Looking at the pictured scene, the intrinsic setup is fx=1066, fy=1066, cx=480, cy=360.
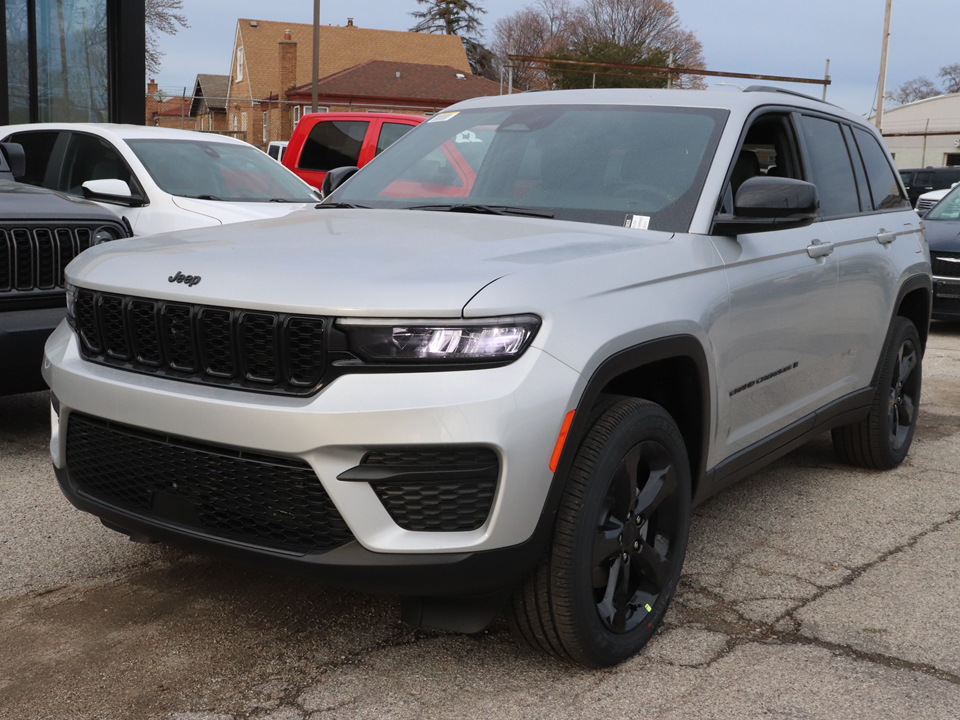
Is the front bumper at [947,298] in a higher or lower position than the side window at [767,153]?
lower

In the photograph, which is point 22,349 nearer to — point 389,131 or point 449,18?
point 389,131

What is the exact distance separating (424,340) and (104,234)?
349cm

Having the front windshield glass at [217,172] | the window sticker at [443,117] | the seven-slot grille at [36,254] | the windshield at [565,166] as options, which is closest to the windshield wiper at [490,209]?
the windshield at [565,166]

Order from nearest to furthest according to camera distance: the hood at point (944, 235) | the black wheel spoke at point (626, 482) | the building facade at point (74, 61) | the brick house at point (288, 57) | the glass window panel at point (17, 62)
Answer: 1. the black wheel spoke at point (626, 482)
2. the hood at point (944, 235)
3. the glass window panel at point (17, 62)
4. the building facade at point (74, 61)
5. the brick house at point (288, 57)

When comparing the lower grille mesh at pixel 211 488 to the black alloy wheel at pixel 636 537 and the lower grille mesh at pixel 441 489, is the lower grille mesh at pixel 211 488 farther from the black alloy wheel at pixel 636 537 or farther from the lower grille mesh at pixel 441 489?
the black alloy wheel at pixel 636 537

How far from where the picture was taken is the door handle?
166 inches

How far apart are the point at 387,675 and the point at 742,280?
1.77 m

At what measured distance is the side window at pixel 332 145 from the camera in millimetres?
13266

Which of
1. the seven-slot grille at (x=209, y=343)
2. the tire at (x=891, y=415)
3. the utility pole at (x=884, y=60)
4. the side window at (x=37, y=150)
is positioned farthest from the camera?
the utility pole at (x=884, y=60)

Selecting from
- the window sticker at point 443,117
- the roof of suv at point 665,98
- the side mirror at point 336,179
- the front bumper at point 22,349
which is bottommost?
the front bumper at point 22,349

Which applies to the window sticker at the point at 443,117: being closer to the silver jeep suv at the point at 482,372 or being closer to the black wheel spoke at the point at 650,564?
the silver jeep suv at the point at 482,372

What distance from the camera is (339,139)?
1348cm

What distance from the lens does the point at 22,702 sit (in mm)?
2848

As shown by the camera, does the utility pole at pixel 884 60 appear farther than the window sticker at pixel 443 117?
Yes
